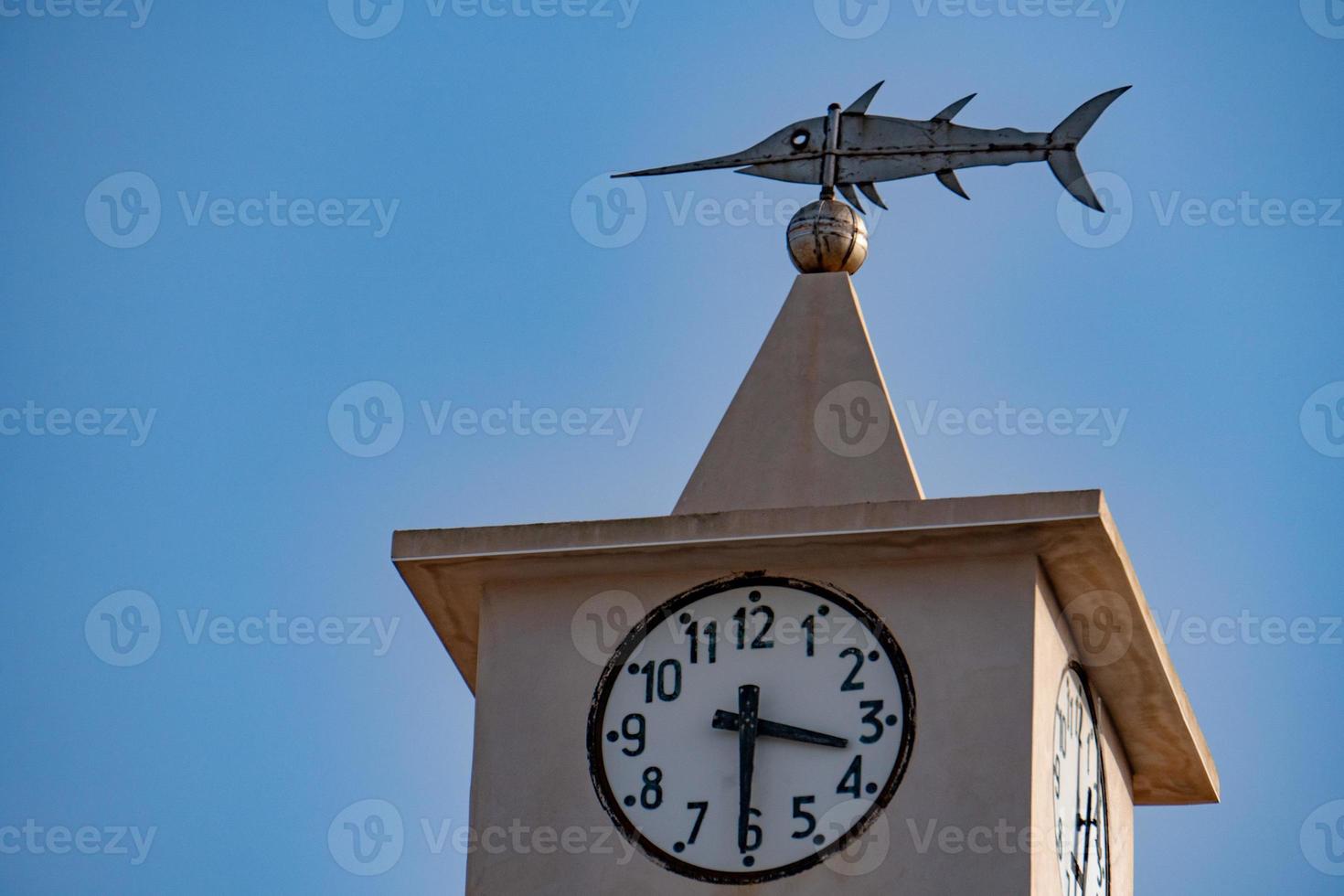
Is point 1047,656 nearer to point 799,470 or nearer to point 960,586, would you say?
point 960,586

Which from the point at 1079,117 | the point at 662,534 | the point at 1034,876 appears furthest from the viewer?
the point at 1079,117

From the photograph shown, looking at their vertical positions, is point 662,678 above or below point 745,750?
above

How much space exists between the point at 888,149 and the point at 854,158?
200mm

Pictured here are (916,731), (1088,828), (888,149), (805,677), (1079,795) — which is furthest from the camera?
(888,149)

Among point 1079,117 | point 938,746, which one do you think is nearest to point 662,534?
point 938,746

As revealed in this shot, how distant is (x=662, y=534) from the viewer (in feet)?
55.7

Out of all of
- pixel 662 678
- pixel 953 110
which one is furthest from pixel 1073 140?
pixel 662 678

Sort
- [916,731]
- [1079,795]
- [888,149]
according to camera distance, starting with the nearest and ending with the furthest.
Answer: [916,731] → [1079,795] → [888,149]

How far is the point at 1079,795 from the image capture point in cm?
1722

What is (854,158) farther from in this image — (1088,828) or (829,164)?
(1088,828)

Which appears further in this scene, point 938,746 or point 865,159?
point 865,159

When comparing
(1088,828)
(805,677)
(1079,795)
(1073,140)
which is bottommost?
(1088,828)

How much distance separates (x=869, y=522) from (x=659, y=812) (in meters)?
1.81

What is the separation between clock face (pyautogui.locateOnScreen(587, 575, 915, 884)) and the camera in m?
16.3
